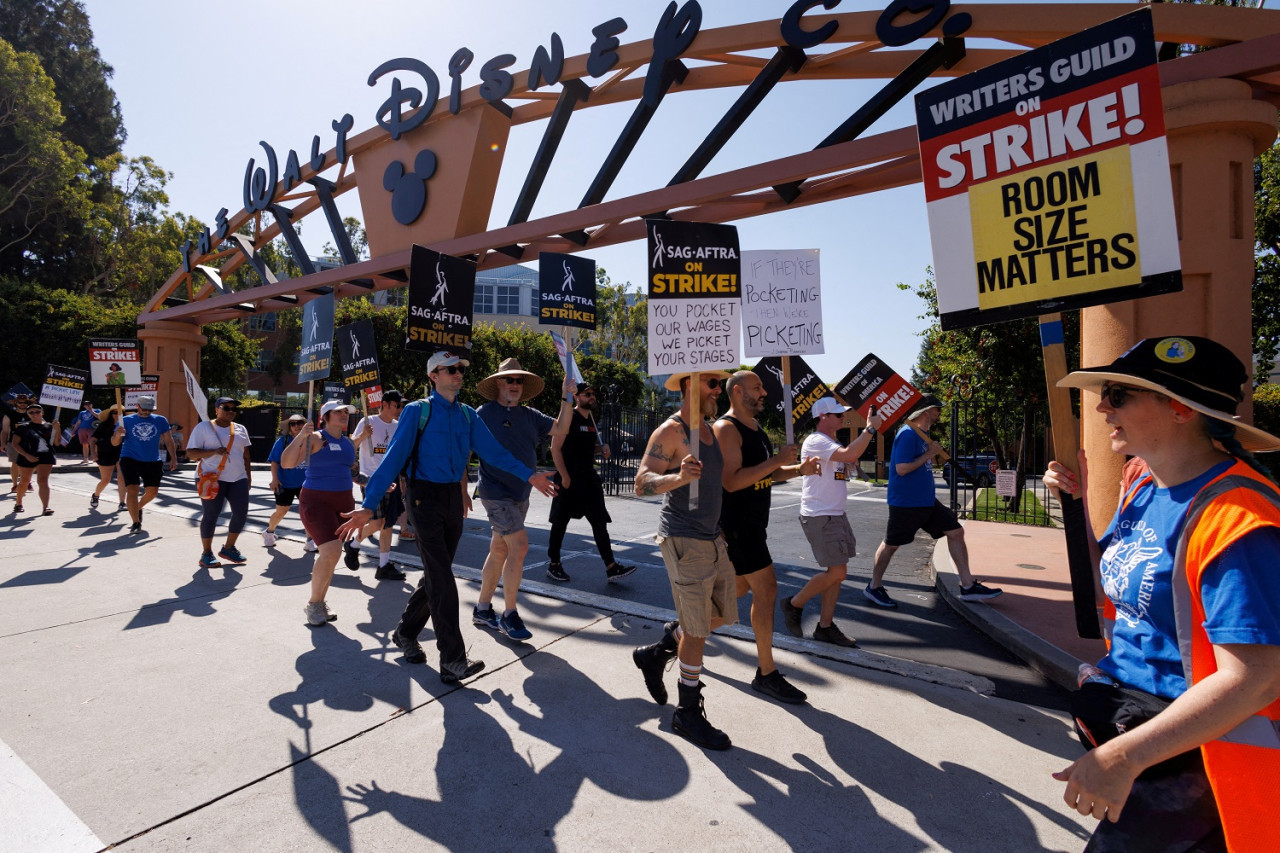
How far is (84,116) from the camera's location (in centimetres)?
3469

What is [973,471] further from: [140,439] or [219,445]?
[140,439]

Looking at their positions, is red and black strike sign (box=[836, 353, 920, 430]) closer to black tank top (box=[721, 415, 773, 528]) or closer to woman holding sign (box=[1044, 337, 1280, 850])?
black tank top (box=[721, 415, 773, 528])

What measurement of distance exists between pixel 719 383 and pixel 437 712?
2.46 m

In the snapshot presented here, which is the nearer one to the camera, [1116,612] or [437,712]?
[1116,612]

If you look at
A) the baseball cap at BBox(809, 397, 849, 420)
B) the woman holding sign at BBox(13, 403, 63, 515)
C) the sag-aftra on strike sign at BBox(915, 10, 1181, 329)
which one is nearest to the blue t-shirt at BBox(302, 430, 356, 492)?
the baseball cap at BBox(809, 397, 849, 420)

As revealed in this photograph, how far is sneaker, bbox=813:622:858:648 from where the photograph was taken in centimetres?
475

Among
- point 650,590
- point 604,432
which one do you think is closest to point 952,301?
point 650,590

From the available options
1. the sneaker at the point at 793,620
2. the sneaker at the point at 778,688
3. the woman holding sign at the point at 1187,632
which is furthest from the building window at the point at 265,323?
the woman holding sign at the point at 1187,632

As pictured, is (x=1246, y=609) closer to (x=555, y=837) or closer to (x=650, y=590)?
(x=555, y=837)

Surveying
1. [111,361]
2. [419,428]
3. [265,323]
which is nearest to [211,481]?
[419,428]

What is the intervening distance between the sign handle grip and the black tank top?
164 cm

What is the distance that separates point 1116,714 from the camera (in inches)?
58.3

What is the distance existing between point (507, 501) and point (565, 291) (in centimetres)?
348

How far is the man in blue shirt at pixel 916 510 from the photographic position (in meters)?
5.80
